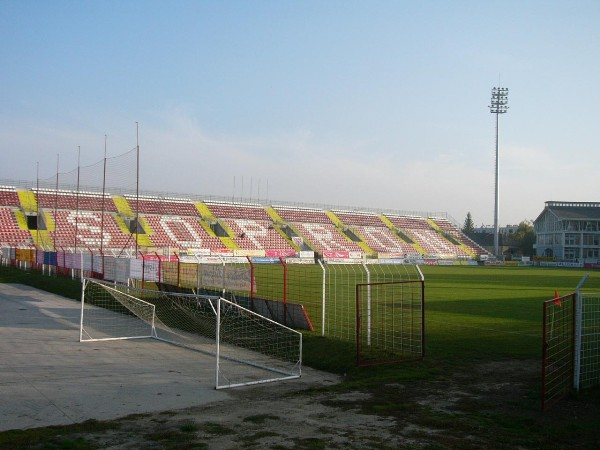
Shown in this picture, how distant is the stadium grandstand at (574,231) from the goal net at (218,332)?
7695 cm

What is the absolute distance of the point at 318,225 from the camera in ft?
249

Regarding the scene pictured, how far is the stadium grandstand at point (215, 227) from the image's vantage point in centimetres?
5097

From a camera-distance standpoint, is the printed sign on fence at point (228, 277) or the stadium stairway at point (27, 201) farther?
the stadium stairway at point (27, 201)

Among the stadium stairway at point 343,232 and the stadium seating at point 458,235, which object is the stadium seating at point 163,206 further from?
the stadium seating at point 458,235

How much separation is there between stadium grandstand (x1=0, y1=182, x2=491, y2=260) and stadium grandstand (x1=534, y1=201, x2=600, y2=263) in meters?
12.9

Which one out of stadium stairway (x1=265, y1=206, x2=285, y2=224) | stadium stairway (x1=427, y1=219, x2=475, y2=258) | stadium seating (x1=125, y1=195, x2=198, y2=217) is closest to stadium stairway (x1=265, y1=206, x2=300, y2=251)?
stadium stairway (x1=265, y1=206, x2=285, y2=224)

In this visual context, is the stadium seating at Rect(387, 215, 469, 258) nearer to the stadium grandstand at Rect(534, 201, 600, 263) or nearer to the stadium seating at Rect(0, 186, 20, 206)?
the stadium grandstand at Rect(534, 201, 600, 263)

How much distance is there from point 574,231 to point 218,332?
279 ft

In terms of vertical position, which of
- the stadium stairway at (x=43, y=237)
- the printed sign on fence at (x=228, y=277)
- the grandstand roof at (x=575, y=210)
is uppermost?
the grandstand roof at (x=575, y=210)

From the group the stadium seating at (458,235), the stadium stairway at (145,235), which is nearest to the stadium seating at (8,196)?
the stadium stairway at (145,235)

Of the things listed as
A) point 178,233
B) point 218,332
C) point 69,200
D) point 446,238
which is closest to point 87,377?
point 218,332

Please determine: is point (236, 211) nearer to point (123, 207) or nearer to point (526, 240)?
point (123, 207)

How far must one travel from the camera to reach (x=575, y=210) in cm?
8650

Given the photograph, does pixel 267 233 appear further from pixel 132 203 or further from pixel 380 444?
pixel 380 444
